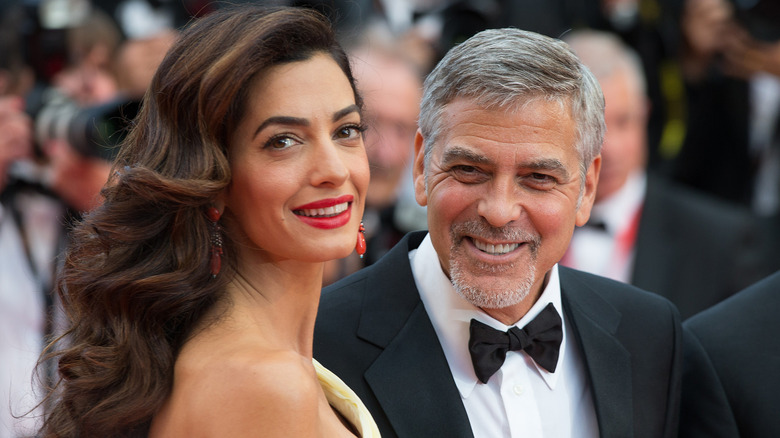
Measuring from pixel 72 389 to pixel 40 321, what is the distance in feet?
7.64

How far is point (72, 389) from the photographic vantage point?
2.26 metres

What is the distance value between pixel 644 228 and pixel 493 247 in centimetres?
255

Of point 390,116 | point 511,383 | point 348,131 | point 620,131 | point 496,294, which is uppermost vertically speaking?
point 348,131

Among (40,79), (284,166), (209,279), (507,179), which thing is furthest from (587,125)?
(40,79)

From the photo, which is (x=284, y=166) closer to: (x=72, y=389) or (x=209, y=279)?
(x=209, y=279)

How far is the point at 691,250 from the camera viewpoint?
498cm

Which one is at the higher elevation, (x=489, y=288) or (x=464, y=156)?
(x=464, y=156)

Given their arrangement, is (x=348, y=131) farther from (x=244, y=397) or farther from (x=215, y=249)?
(x=244, y=397)

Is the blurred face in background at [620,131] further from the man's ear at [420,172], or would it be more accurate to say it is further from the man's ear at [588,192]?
the man's ear at [420,172]

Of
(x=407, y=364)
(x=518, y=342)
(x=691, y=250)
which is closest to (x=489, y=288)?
(x=518, y=342)

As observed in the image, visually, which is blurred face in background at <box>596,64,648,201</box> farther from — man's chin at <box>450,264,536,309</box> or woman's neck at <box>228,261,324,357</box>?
woman's neck at <box>228,261,324,357</box>

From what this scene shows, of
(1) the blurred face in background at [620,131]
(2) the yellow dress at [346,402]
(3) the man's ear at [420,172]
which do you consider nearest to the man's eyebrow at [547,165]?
(3) the man's ear at [420,172]

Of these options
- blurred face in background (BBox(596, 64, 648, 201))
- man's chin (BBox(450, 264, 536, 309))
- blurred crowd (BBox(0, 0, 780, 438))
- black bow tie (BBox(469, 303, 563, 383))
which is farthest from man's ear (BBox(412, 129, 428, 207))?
blurred face in background (BBox(596, 64, 648, 201))

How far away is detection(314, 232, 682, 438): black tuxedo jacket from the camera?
252cm
